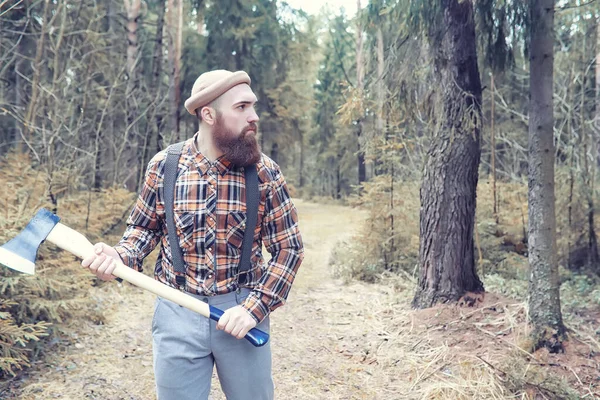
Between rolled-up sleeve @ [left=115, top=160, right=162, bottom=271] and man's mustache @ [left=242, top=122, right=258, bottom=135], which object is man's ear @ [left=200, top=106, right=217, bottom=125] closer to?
man's mustache @ [left=242, top=122, right=258, bottom=135]

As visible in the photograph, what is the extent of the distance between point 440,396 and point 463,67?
3549 millimetres

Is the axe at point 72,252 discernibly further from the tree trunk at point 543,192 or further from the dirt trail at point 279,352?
the tree trunk at point 543,192

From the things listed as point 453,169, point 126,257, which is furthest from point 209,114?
point 453,169

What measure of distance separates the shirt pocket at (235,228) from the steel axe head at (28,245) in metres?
0.81

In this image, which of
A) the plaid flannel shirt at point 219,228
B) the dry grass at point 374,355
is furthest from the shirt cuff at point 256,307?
the dry grass at point 374,355

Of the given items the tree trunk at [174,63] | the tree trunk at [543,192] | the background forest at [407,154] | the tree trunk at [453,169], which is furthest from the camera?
the tree trunk at [174,63]

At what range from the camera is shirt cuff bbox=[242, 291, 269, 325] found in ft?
7.02

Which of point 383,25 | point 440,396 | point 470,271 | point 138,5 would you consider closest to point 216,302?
point 440,396

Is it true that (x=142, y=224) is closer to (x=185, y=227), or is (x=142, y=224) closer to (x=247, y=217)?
(x=185, y=227)

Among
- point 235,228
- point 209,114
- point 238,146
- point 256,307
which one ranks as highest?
point 209,114

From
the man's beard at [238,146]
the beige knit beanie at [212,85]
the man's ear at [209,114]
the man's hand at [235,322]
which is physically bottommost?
the man's hand at [235,322]

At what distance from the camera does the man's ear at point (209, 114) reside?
89.2 inches

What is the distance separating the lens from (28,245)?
220 cm

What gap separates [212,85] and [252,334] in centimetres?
113
